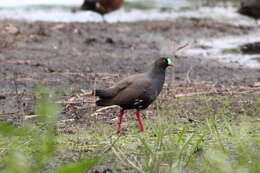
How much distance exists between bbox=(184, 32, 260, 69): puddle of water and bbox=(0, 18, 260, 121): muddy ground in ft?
1.17

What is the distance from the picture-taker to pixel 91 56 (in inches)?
385

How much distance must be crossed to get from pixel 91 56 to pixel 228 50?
2677 millimetres

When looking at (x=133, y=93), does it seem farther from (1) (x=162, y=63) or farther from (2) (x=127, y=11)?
(2) (x=127, y=11)

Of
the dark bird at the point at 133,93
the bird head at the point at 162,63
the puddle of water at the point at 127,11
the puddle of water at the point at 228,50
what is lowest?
the puddle of water at the point at 127,11

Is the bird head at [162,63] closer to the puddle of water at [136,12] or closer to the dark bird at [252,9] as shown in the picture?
the puddle of water at [136,12]

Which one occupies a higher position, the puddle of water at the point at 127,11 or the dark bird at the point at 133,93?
the dark bird at the point at 133,93

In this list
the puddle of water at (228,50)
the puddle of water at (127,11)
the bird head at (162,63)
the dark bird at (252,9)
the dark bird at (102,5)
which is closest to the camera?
the bird head at (162,63)

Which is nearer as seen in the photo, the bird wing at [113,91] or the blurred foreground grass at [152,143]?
the blurred foreground grass at [152,143]

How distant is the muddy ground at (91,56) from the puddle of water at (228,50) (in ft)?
1.17

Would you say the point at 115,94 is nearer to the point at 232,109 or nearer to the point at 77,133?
the point at 77,133

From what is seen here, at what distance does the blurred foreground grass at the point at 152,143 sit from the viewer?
1.74 m

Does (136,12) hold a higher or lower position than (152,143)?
lower

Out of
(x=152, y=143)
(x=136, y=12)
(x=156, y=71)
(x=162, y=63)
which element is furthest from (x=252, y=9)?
(x=152, y=143)

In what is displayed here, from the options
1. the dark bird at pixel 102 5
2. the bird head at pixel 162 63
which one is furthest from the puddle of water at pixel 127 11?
the bird head at pixel 162 63
